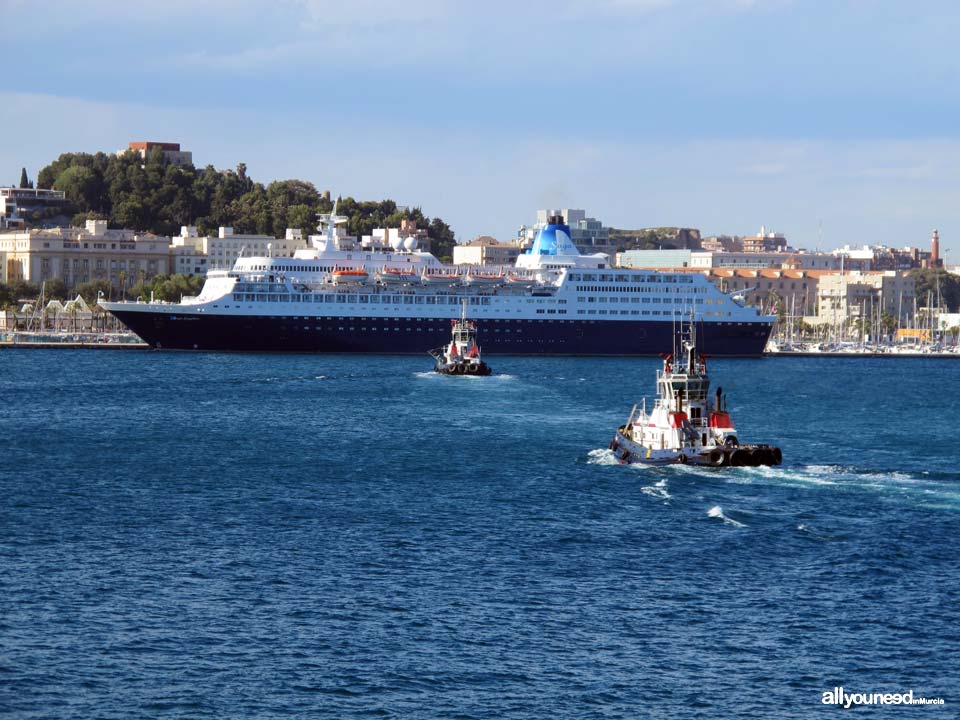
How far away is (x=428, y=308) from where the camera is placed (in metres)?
126

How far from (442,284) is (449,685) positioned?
101m

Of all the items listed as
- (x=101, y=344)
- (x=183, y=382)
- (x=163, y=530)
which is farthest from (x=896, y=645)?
(x=101, y=344)

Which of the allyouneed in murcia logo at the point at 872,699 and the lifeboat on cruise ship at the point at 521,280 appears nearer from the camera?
the allyouneed in murcia logo at the point at 872,699

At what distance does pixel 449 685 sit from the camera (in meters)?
27.5

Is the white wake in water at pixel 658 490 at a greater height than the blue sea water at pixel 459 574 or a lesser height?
greater

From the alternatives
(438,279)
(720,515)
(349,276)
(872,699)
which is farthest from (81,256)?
(872,699)

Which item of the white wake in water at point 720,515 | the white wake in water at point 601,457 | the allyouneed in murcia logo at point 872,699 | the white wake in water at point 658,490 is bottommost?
the allyouneed in murcia logo at point 872,699

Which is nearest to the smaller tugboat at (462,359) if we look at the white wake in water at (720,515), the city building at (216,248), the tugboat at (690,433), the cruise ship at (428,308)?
the cruise ship at (428,308)

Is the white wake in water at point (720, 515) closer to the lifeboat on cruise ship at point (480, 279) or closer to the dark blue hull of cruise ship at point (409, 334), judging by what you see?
the dark blue hull of cruise ship at point (409, 334)

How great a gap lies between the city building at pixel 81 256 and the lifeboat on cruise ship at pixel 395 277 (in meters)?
58.4

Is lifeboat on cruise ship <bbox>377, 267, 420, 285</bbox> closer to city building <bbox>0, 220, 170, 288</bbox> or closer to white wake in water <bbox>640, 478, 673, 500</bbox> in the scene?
city building <bbox>0, 220, 170, 288</bbox>

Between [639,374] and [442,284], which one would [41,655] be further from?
[442,284]

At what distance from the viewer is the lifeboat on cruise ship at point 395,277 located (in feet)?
417

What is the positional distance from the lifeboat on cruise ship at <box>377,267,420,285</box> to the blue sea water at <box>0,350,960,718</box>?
6131 cm
